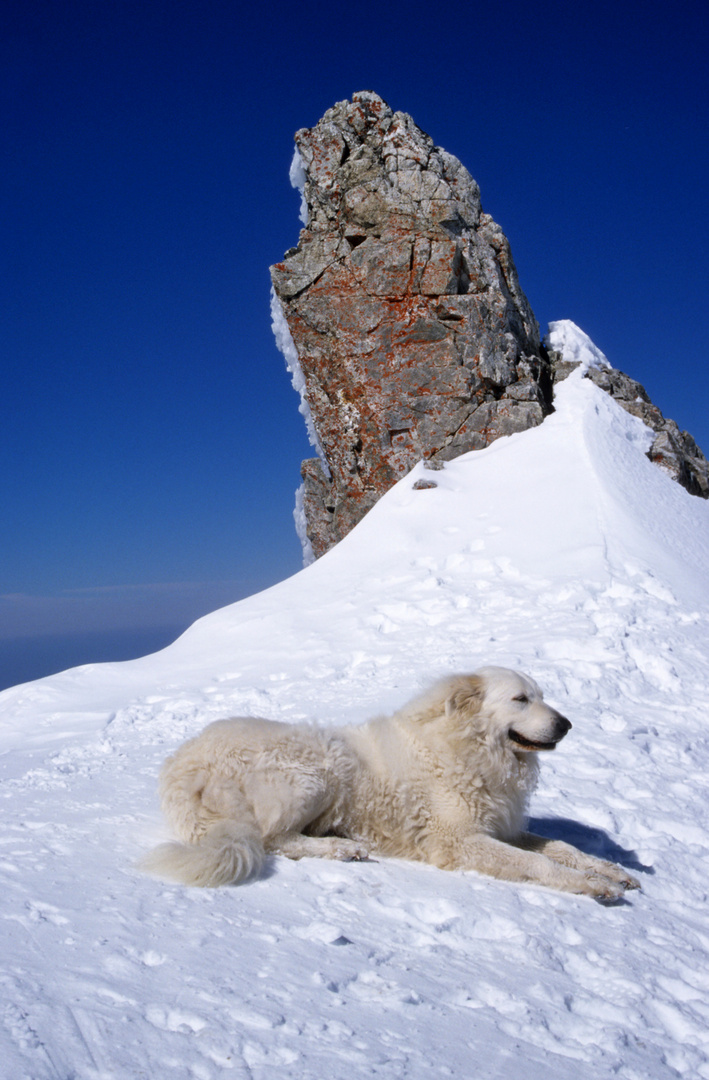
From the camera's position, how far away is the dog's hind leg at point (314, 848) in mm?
4023

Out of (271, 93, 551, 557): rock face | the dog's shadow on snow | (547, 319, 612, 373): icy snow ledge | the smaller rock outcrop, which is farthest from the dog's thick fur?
(547, 319, 612, 373): icy snow ledge

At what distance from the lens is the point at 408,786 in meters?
4.37

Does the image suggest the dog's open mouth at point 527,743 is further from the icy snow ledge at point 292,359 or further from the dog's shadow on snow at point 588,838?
the icy snow ledge at point 292,359

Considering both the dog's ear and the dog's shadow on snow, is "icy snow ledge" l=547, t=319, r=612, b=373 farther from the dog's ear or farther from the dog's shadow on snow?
the dog's ear

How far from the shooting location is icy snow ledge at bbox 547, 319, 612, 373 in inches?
678

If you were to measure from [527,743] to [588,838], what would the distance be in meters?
1.11

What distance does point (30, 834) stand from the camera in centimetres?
424

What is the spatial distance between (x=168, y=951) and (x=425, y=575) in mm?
8689

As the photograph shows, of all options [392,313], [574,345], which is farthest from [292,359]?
[574,345]

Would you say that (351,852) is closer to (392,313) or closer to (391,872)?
(391,872)

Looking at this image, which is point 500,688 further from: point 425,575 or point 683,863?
point 425,575

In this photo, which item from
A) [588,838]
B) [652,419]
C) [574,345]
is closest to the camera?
[588,838]

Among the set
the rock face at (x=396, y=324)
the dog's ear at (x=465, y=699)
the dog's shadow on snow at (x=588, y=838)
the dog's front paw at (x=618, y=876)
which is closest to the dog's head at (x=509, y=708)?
the dog's ear at (x=465, y=699)

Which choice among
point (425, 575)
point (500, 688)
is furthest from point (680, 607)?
point (500, 688)
